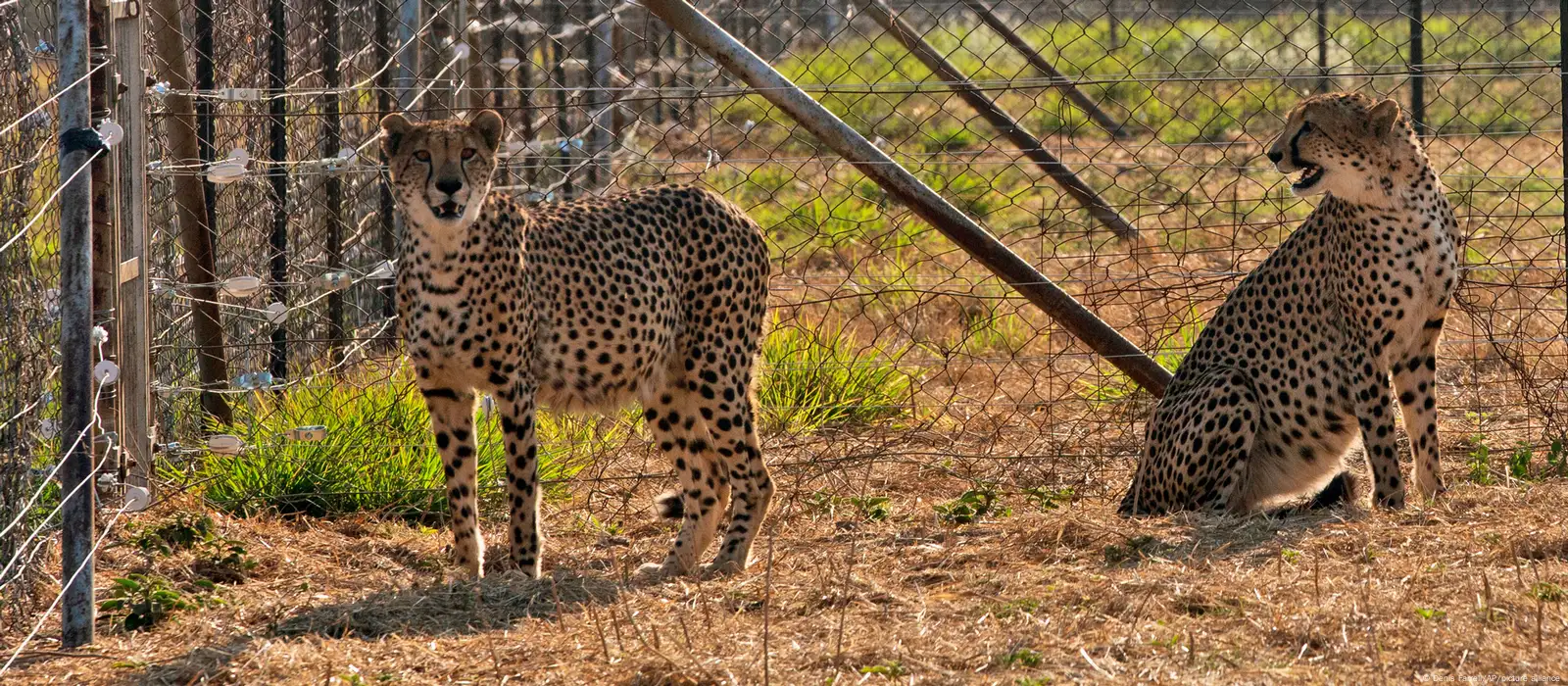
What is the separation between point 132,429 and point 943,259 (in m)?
4.62

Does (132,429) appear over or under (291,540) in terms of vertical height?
over

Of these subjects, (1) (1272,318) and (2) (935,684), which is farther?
(1) (1272,318)

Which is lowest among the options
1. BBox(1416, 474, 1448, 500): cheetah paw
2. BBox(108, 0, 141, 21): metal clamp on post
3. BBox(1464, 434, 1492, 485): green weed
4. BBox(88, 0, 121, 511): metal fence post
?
BBox(1464, 434, 1492, 485): green weed

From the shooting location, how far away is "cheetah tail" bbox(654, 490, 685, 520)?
5.13 meters

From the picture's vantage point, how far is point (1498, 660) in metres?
3.29

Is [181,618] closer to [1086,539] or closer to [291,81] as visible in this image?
[1086,539]

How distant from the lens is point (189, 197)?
17.4ft

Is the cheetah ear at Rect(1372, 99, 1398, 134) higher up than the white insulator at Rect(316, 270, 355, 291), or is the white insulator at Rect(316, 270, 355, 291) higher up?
the cheetah ear at Rect(1372, 99, 1398, 134)

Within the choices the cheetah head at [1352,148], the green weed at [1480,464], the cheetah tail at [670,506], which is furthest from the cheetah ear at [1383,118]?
the cheetah tail at [670,506]

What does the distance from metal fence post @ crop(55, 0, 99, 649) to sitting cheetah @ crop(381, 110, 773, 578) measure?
92 cm

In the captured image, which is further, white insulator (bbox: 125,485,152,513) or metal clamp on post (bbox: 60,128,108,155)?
white insulator (bbox: 125,485,152,513)

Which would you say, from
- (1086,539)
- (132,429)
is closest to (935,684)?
(1086,539)

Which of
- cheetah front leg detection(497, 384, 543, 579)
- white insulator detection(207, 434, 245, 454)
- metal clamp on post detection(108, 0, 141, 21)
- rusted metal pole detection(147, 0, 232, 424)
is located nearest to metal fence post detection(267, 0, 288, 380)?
rusted metal pole detection(147, 0, 232, 424)

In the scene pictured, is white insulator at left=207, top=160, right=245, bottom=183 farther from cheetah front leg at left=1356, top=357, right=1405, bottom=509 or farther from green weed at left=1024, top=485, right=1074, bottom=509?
cheetah front leg at left=1356, top=357, right=1405, bottom=509
